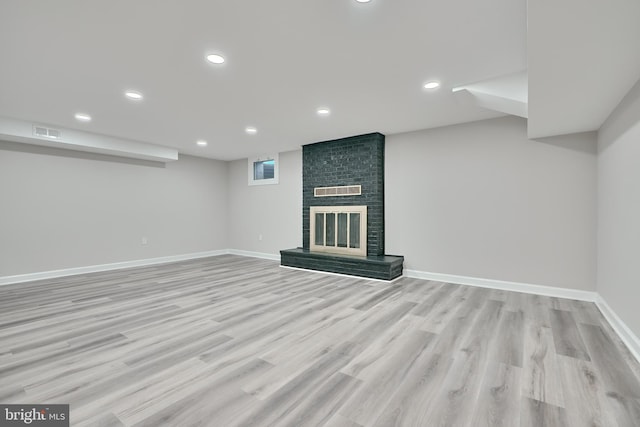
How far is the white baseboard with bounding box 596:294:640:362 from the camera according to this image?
2193 millimetres

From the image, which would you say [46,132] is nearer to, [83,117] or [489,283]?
[83,117]

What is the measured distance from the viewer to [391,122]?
4422 millimetres

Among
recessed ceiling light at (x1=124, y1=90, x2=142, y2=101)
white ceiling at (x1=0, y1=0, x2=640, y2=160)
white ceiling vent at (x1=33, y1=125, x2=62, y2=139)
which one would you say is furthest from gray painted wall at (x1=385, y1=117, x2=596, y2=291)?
white ceiling vent at (x1=33, y1=125, x2=62, y2=139)

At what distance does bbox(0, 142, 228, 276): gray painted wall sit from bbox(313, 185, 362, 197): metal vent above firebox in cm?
320

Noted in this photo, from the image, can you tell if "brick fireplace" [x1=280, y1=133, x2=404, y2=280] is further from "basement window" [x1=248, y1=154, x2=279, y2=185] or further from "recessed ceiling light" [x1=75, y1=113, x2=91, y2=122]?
"recessed ceiling light" [x1=75, y1=113, x2=91, y2=122]

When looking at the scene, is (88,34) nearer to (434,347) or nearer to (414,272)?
(434,347)

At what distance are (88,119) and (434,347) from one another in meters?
5.35

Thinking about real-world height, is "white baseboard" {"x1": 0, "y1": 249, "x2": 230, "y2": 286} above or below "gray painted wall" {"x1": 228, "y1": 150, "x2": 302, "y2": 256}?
below

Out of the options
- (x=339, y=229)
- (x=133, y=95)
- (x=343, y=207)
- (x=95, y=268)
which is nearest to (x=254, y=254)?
(x=339, y=229)

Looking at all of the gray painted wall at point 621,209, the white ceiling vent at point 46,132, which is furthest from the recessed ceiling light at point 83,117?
the gray painted wall at point 621,209

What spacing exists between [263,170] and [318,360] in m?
5.64

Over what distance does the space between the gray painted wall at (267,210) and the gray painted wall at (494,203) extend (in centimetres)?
220

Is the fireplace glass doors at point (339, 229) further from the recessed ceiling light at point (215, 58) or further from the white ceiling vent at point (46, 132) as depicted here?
the white ceiling vent at point (46, 132)

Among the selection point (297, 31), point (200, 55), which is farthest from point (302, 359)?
point (200, 55)
